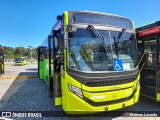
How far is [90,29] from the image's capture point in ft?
15.9

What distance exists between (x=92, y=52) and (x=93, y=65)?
14.5 inches

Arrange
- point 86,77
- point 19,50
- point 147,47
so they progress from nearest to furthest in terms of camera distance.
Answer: point 86,77
point 147,47
point 19,50

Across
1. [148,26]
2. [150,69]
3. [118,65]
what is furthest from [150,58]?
[118,65]

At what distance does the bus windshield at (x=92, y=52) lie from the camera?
15.2 feet

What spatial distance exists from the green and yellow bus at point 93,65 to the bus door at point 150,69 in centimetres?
113

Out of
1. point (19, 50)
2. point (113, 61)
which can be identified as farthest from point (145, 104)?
point (19, 50)

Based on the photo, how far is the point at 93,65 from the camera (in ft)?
15.4

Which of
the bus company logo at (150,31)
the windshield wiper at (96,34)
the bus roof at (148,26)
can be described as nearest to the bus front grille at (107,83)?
the windshield wiper at (96,34)

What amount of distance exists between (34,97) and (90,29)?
458cm

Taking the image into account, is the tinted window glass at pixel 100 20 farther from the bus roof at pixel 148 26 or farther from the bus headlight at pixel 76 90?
the bus headlight at pixel 76 90

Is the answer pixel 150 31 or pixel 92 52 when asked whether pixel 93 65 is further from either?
pixel 150 31

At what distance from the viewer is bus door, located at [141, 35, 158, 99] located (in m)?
6.07

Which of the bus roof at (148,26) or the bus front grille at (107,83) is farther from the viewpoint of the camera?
the bus roof at (148,26)

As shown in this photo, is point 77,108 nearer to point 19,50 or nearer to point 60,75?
point 60,75
